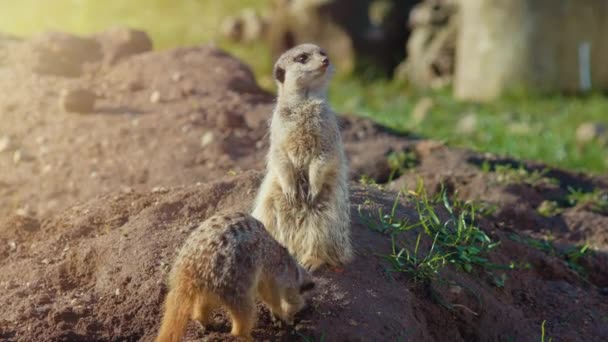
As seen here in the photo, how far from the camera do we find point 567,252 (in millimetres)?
4688

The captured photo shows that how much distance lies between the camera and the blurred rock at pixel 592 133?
7.74m

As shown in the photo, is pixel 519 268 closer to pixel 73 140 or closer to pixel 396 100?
pixel 73 140

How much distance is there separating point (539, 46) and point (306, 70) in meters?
6.24

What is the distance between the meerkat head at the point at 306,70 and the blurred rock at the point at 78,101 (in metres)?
2.82

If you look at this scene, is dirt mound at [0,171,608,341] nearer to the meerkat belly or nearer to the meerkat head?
the meerkat belly

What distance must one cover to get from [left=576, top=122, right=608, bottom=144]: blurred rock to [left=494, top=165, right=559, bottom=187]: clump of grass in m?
2.04

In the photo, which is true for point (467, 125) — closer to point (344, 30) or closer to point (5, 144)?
point (344, 30)

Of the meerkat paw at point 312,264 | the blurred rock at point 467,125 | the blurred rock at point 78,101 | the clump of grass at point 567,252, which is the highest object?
the blurred rock at point 78,101

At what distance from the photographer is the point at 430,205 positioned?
14.1 ft

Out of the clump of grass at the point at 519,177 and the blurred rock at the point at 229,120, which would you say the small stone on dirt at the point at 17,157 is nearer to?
the blurred rock at the point at 229,120

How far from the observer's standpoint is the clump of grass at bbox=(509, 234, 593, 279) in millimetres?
4573

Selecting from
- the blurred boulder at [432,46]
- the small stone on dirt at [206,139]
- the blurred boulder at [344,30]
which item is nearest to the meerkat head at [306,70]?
the small stone on dirt at [206,139]

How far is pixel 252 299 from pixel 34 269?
1.22 meters

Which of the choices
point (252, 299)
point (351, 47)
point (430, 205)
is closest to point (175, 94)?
point (430, 205)
